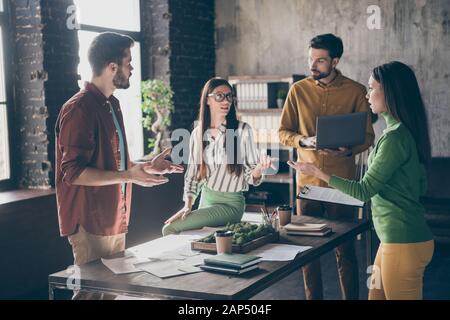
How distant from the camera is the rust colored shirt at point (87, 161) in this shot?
2.72m

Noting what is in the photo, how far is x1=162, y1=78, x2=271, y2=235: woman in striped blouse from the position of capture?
3.52 m

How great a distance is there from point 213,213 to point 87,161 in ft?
2.88

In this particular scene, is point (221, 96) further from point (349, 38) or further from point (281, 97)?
Answer: point (349, 38)

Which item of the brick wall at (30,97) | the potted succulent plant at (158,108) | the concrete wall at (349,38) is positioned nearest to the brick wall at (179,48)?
the potted succulent plant at (158,108)

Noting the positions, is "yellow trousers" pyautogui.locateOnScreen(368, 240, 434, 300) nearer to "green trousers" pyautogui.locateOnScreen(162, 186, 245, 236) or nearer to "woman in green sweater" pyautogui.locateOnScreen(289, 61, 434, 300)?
"woman in green sweater" pyautogui.locateOnScreen(289, 61, 434, 300)

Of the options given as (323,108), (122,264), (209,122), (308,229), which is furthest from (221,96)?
(122,264)

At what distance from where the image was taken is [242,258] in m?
2.45

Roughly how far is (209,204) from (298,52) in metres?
3.45

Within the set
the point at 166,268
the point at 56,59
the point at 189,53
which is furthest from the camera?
the point at 189,53

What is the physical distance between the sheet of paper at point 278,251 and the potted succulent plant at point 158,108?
10.6 feet

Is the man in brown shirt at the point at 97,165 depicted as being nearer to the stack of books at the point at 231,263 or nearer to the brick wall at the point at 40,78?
the stack of books at the point at 231,263

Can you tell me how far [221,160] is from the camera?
3756 millimetres

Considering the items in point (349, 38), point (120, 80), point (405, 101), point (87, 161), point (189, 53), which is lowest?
point (87, 161)
